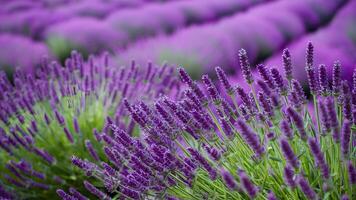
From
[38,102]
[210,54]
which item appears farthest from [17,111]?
[210,54]

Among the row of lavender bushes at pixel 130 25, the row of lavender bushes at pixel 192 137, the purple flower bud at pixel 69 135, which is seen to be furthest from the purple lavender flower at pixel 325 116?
the row of lavender bushes at pixel 130 25

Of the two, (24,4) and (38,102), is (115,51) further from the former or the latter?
(24,4)

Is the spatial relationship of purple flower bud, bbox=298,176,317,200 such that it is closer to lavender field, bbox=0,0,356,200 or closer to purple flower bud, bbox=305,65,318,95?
lavender field, bbox=0,0,356,200

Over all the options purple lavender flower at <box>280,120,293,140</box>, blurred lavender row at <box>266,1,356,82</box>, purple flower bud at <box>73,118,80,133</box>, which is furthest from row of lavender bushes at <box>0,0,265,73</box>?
purple lavender flower at <box>280,120,293,140</box>

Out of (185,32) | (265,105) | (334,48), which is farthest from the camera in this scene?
(185,32)

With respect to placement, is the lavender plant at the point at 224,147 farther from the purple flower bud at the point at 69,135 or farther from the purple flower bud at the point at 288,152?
the purple flower bud at the point at 69,135

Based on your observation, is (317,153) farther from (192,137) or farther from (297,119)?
(192,137)

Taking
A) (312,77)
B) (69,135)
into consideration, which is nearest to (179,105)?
(312,77)
